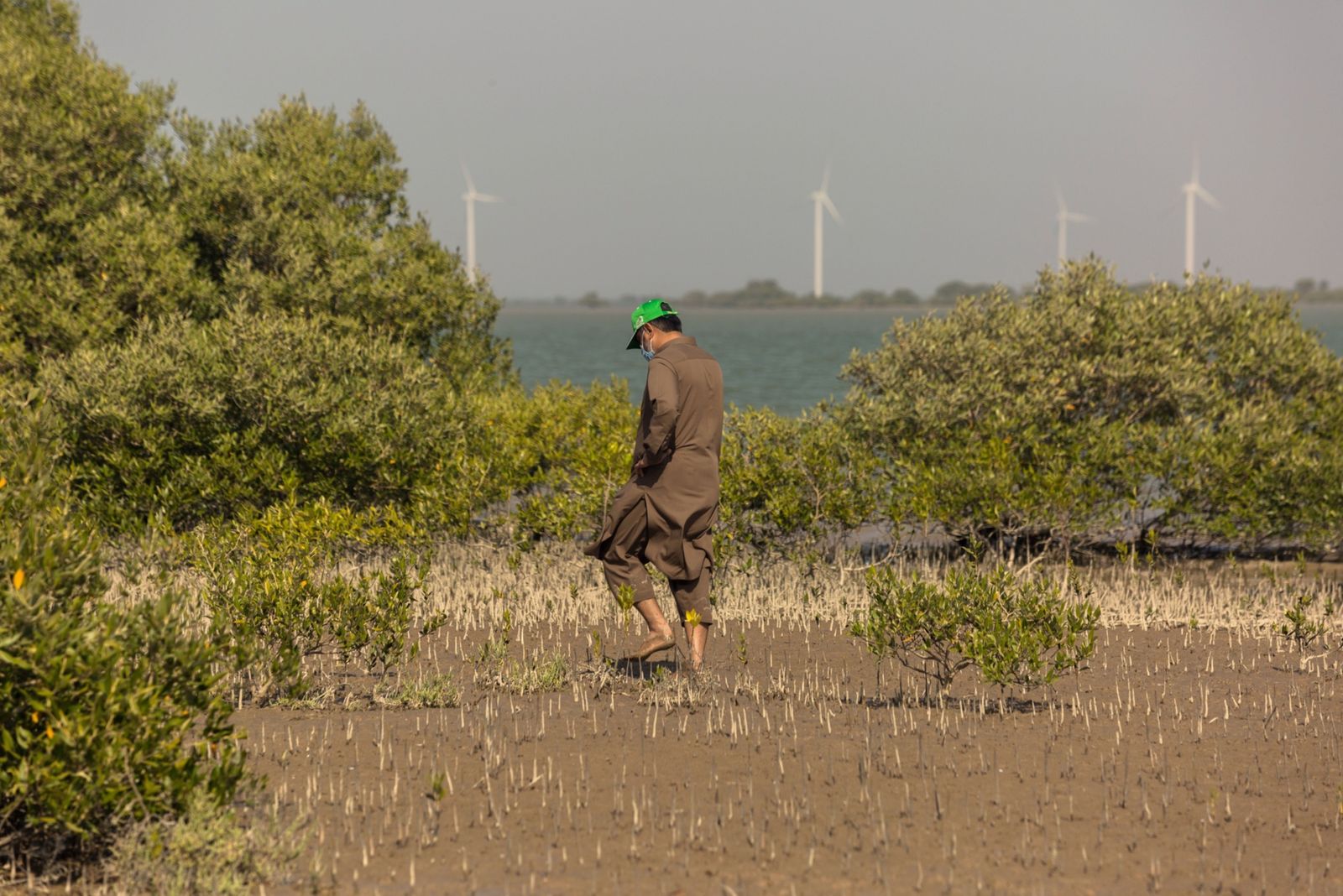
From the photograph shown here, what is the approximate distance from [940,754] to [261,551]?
5.32 m

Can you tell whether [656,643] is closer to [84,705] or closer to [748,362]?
[84,705]

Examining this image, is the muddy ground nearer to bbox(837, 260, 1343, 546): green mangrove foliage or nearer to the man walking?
A: the man walking

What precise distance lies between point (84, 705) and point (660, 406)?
3800mm

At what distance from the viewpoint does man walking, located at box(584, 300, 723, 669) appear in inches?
306

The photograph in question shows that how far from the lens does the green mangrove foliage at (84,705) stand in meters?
4.57

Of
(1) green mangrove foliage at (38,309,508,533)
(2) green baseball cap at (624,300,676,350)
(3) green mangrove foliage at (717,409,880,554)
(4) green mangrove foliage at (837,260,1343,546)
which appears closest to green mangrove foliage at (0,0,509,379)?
(1) green mangrove foliage at (38,309,508,533)

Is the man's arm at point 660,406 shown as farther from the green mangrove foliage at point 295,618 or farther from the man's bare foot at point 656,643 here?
the green mangrove foliage at point 295,618

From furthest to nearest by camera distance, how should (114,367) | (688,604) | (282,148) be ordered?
1. (282,148)
2. (114,367)
3. (688,604)

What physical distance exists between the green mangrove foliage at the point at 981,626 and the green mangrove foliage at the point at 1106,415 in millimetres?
4791

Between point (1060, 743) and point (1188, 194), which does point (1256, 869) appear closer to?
point (1060, 743)

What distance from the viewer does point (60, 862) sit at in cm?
499

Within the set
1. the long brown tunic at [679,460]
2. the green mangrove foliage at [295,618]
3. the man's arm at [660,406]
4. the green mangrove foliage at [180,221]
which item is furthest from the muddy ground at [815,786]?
the green mangrove foliage at [180,221]

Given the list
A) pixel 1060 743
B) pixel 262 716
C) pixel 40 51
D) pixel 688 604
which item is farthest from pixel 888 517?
pixel 40 51

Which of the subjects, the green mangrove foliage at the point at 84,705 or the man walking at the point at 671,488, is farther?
the man walking at the point at 671,488
